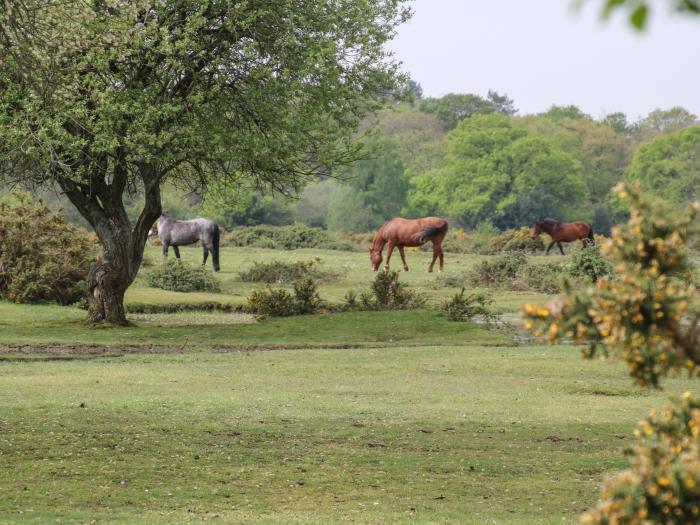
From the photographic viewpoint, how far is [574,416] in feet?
55.5

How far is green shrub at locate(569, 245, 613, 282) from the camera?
34500mm

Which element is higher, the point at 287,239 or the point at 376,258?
the point at 287,239

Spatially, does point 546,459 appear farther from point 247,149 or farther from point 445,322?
point 445,322

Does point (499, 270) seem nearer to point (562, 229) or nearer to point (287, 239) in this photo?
point (562, 229)

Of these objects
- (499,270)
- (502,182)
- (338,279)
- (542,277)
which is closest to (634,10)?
(542,277)

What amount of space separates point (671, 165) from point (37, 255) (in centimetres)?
7706

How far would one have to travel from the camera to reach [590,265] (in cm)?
3475

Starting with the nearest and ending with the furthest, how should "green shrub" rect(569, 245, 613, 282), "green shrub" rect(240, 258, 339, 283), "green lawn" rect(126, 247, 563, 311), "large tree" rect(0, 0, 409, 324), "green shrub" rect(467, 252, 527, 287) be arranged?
"large tree" rect(0, 0, 409, 324), "green shrub" rect(569, 245, 613, 282), "green lawn" rect(126, 247, 563, 311), "green shrub" rect(467, 252, 527, 287), "green shrub" rect(240, 258, 339, 283)

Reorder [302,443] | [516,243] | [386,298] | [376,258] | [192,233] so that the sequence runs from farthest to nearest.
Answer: [516,243]
[192,233]
[376,258]
[386,298]
[302,443]

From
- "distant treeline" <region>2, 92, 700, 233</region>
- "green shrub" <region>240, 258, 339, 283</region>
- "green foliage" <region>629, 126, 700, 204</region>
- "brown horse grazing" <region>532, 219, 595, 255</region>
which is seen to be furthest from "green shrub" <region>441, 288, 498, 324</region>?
"green foliage" <region>629, 126, 700, 204</region>

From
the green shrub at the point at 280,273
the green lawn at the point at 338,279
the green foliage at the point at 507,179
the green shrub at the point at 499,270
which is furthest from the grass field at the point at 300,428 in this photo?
the green foliage at the point at 507,179

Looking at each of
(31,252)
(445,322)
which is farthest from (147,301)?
(445,322)

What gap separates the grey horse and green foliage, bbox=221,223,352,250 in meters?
13.2

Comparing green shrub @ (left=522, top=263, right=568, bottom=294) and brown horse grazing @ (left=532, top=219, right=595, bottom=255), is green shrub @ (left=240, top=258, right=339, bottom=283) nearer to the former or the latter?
green shrub @ (left=522, top=263, right=568, bottom=294)
